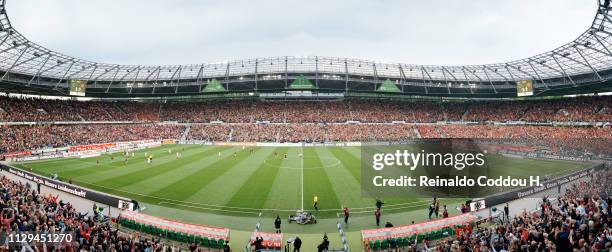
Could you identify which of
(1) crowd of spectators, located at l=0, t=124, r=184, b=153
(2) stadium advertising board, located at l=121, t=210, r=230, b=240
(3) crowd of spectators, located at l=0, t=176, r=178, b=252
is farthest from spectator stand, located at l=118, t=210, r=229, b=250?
(1) crowd of spectators, located at l=0, t=124, r=184, b=153

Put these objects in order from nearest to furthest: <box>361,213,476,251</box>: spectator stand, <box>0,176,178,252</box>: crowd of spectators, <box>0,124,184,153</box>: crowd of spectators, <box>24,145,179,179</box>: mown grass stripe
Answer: <box>0,176,178,252</box>: crowd of spectators
<box>361,213,476,251</box>: spectator stand
<box>24,145,179,179</box>: mown grass stripe
<box>0,124,184,153</box>: crowd of spectators

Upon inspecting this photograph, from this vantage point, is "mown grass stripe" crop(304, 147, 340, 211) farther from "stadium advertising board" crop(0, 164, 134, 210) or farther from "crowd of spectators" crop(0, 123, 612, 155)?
A: "crowd of spectators" crop(0, 123, 612, 155)

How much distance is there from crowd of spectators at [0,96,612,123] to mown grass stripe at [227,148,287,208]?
39696 millimetres

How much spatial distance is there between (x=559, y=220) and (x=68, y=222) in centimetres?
2059

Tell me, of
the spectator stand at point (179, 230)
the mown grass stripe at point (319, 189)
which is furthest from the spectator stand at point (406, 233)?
the spectator stand at point (179, 230)

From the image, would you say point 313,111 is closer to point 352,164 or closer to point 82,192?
point 352,164

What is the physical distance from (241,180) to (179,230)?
12375mm

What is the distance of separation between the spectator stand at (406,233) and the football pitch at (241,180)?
473 centimetres

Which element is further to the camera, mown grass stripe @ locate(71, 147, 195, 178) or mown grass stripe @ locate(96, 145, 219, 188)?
mown grass stripe @ locate(71, 147, 195, 178)

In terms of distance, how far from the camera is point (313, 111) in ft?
249

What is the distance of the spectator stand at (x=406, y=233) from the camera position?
1630 centimetres

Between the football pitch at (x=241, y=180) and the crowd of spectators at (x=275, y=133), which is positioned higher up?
the crowd of spectators at (x=275, y=133)

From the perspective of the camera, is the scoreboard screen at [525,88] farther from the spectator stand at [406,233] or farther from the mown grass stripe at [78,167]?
the mown grass stripe at [78,167]

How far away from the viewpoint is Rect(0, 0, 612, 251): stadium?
1647 cm
